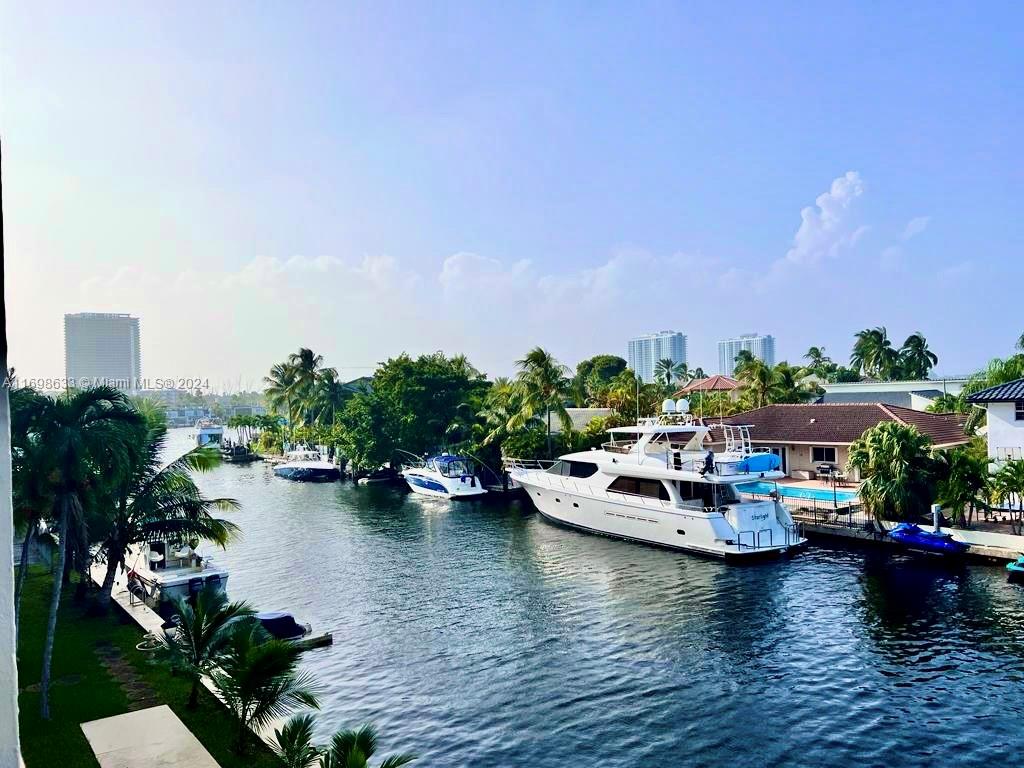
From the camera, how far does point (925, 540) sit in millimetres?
29531

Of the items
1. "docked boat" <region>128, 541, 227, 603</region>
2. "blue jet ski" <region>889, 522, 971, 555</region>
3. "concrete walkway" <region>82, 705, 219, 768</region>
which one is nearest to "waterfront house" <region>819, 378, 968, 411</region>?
"blue jet ski" <region>889, 522, 971, 555</region>

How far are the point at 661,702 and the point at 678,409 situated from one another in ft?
71.9

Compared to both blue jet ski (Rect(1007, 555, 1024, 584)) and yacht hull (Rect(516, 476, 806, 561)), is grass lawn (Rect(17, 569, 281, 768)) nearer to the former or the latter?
yacht hull (Rect(516, 476, 806, 561))

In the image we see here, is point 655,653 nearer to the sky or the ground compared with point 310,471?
nearer to the ground

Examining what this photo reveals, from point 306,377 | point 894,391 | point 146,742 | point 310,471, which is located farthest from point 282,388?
point 146,742

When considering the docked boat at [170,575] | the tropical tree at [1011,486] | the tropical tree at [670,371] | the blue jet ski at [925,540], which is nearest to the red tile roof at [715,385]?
the tropical tree at [670,371]

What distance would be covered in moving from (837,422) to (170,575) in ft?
122

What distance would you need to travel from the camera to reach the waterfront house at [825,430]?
4406 cm

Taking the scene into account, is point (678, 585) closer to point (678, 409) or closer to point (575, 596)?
point (575, 596)

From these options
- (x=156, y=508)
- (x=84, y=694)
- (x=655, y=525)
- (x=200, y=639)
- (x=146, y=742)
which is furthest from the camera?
(x=655, y=525)

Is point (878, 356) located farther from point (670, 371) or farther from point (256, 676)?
point (256, 676)

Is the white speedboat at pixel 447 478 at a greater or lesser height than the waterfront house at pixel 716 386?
lesser

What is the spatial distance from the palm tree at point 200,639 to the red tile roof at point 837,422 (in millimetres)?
35301

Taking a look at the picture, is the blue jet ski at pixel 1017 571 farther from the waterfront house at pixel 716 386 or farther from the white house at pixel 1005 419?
the waterfront house at pixel 716 386
